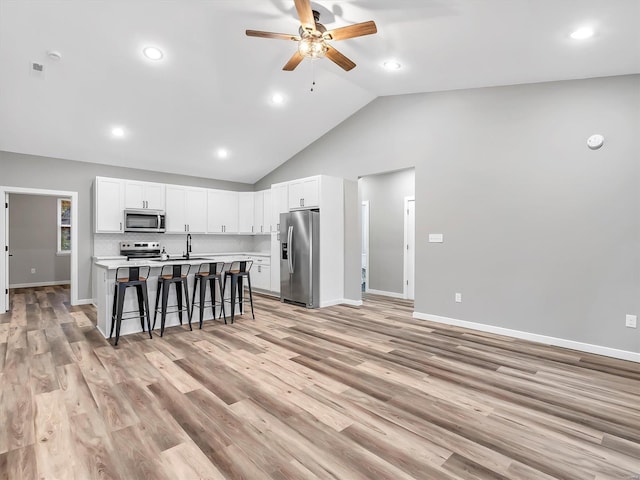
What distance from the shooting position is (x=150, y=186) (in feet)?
21.5

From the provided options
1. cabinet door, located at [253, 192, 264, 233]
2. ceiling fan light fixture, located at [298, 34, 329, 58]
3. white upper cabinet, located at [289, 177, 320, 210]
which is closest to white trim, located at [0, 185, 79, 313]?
cabinet door, located at [253, 192, 264, 233]

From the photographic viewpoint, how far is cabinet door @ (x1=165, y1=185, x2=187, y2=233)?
683 cm

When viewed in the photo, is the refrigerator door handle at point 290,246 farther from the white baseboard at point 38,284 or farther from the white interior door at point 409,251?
the white baseboard at point 38,284

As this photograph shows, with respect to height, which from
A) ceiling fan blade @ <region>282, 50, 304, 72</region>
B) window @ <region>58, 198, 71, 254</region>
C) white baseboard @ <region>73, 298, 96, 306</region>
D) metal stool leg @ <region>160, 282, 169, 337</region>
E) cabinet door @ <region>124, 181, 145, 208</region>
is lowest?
white baseboard @ <region>73, 298, 96, 306</region>

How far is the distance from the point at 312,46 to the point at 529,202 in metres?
3.08

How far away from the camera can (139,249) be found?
649 centimetres

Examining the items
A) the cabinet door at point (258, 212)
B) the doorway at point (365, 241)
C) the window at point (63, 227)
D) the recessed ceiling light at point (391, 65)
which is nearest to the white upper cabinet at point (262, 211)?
the cabinet door at point (258, 212)

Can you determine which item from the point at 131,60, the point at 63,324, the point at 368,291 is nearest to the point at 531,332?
the point at 368,291

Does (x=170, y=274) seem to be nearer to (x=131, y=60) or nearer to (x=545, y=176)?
(x=131, y=60)

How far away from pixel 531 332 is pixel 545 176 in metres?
1.87

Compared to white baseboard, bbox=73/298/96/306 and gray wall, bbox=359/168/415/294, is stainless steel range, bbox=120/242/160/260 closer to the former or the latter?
white baseboard, bbox=73/298/96/306

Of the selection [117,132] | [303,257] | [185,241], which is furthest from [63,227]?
[303,257]

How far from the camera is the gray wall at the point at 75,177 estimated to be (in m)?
5.58

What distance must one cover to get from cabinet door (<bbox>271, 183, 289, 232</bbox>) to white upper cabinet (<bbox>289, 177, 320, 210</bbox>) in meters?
0.15
